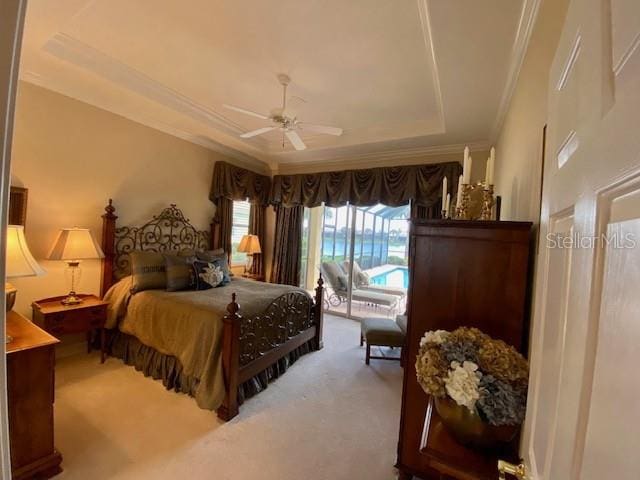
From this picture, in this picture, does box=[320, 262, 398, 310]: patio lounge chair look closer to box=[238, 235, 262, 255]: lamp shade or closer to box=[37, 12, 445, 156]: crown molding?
box=[238, 235, 262, 255]: lamp shade

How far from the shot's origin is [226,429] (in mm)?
2125

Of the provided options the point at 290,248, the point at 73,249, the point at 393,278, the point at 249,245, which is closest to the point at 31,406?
the point at 73,249

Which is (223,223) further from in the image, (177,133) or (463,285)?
(463,285)

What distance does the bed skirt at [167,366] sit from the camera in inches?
99.0

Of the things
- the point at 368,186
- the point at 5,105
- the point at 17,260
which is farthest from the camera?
the point at 368,186

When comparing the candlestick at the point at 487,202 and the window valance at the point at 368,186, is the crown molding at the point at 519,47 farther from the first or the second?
the window valance at the point at 368,186

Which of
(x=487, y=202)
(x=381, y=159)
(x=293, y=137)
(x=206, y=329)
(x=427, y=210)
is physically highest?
(x=381, y=159)

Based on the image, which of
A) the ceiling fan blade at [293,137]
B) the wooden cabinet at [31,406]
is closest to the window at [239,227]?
the ceiling fan blade at [293,137]

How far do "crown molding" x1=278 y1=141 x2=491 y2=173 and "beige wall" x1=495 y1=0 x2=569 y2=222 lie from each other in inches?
72.6

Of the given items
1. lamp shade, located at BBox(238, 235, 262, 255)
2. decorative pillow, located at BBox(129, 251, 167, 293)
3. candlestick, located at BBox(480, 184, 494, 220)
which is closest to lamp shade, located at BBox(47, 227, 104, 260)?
decorative pillow, located at BBox(129, 251, 167, 293)

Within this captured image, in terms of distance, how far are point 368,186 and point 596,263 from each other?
162 inches

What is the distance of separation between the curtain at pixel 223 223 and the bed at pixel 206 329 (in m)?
0.86

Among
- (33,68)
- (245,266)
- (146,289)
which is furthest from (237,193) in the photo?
(33,68)

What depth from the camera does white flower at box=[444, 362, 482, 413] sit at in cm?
90
